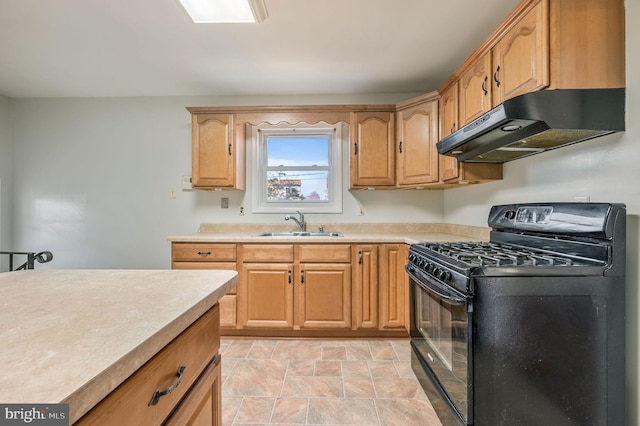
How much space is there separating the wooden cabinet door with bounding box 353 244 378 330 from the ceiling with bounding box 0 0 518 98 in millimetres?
1661

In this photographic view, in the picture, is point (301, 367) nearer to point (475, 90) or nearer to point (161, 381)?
point (161, 381)

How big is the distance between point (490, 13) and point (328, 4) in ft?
3.54

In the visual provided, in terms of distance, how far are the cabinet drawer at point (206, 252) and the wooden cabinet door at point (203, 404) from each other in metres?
1.67

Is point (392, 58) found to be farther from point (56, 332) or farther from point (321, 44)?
point (56, 332)

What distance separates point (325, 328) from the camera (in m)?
2.60

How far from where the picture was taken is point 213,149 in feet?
9.55

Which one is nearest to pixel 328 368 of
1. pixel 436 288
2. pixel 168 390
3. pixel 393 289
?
pixel 393 289

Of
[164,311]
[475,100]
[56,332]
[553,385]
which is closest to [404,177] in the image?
[475,100]

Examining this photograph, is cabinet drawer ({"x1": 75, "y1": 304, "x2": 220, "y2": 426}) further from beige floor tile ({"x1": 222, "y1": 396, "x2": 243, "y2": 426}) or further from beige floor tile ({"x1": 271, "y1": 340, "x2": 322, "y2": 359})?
beige floor tile ({"x1": 271, "y1": 340, "x2": 322, "y2": 359})

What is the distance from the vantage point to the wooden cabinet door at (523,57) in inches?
54.9

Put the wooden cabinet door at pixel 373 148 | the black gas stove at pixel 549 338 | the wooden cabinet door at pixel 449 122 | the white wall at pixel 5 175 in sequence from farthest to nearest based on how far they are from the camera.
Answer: the white wall at pixel 5 175
the wooden cabinet door at pixel 373 148
the wooden cabinet door at pixel 449 122
the black gas stove at pixel 549 338

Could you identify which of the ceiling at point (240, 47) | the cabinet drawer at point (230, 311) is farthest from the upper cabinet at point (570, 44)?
the cabinet drawer at point (230, 311)

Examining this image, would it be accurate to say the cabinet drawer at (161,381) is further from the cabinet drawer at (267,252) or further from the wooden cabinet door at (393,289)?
the wooden cabinet door at (393,289)

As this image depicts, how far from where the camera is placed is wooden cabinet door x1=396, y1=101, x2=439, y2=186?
2582 millimetres
